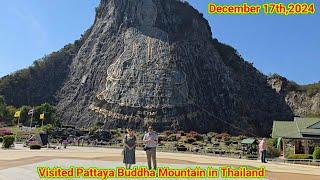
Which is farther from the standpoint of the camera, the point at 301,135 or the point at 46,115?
the point at 46,115

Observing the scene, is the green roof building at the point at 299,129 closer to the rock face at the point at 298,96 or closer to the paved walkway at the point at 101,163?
the paved walkway at the point at 101,163

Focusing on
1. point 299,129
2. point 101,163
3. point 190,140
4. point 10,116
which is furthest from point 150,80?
point 101,163

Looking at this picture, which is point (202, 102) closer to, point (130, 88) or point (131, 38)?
point (130, 88)

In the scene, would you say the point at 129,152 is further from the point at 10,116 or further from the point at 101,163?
the point at 10,116

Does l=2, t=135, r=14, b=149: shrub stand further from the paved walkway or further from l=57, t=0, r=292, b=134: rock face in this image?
l=57, t=0, r=292, b=134: rock face

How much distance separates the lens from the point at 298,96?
126m

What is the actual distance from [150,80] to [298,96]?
2147 inches

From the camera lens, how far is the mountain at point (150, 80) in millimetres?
93562

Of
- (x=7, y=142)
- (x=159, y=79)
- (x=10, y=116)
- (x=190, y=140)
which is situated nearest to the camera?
(x=7, y=142)

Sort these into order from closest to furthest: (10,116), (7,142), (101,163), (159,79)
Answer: (101,163)
(7,142)
(10,116)
(159,79)

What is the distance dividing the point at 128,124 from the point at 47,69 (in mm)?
37162

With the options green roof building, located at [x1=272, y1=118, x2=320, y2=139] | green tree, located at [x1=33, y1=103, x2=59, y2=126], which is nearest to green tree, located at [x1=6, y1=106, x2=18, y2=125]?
green tree, located at [x1=33, y1=103, x2=59, y2=126]

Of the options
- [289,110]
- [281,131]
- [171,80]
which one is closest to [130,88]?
[171,80]

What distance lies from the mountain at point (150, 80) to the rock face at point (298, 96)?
385 inches
